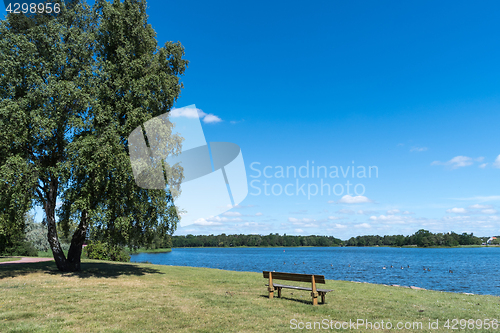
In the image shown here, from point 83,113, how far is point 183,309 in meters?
13.0

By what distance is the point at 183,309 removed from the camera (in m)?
9.41

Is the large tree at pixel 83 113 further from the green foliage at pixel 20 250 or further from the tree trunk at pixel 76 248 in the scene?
the green foliage at pixel 20 250

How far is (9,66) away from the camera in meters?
15.6

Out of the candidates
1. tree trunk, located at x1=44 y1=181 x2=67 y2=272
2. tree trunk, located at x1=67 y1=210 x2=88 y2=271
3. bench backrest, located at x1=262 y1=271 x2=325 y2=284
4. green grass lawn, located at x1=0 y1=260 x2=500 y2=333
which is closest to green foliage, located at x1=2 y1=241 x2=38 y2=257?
tree trunk, located at x1=44 y1=181 x2=67 y2=272

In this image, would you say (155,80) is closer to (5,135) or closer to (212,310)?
(5,135)

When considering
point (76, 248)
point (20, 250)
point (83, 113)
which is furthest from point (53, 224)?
point (20, 250)

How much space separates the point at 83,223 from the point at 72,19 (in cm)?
1199

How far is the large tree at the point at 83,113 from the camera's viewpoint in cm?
1541

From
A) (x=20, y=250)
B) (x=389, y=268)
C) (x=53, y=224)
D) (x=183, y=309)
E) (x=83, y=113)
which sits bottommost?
(x=389, y=268)

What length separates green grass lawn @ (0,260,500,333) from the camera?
762 centimetres

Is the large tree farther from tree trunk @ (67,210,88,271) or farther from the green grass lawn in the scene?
the green grass lawn

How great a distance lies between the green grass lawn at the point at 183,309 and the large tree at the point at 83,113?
12.7 ft

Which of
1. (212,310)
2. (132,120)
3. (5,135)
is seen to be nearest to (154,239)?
(132,120)

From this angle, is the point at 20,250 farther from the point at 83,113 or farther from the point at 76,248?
A: the point at 83,113
